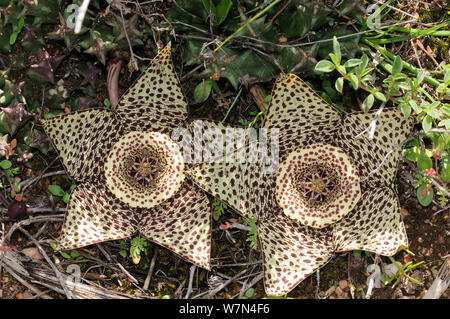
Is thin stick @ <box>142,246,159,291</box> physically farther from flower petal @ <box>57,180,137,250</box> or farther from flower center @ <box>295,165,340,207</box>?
flower center @ <box>295,165,340,207</box>

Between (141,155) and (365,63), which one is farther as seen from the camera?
(141,155)

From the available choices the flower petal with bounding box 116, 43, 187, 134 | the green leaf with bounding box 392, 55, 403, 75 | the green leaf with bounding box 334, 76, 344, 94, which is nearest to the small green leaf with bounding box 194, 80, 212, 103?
the flower petal with bounding box 116, 43, 187, 134

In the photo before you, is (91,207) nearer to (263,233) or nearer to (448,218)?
(263,233)

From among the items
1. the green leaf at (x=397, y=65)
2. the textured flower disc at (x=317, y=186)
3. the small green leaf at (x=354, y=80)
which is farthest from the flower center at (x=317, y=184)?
the green leaf at (x=397, y=65)

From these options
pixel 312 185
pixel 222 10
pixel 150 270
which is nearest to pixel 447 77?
pixel 312 185

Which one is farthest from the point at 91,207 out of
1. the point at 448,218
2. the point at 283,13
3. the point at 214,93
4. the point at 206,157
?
the point at 448,218

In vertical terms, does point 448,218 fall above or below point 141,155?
below
